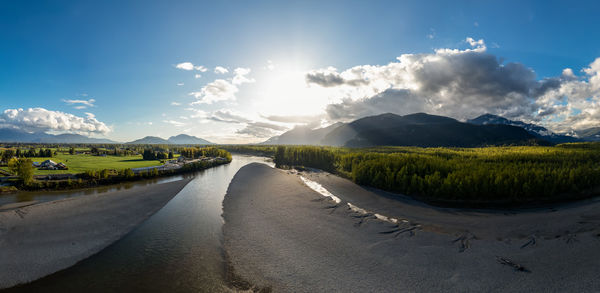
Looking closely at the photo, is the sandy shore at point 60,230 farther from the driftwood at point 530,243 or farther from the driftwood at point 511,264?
the driftwood at point 530,243

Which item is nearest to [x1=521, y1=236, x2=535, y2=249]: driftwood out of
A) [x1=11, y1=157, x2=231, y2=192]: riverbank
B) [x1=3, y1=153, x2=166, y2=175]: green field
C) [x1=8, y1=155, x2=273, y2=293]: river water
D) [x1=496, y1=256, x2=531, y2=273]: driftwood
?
[x1=496, y1=256, x2=531, y2=273]: driftwood

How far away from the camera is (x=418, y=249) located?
1265 centimetres

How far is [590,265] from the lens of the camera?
9.65 m

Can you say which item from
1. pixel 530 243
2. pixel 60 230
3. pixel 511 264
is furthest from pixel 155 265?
pixel 530 243

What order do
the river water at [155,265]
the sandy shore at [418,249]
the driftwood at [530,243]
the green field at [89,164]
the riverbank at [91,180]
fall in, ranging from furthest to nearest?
the green field at [89,164]
the riverbank at [91,180]
the driftwood at [530,243]
the river water at [155,265]
the sandy shore at [418,249]

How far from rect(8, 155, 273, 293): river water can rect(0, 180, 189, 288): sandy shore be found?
1169mm

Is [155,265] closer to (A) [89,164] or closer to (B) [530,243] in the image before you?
(B) [530,243]

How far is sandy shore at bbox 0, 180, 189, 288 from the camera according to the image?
12444mm

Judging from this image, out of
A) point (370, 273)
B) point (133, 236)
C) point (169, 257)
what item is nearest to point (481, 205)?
point (370, 273)

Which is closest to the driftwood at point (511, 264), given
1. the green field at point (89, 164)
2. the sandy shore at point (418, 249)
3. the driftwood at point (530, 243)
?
the sandy shore at point (418, 249)

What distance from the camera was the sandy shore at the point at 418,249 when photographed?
31.7ft

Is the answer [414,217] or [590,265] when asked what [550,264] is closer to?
[590,265]

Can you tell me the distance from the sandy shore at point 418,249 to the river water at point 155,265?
53.0 inches

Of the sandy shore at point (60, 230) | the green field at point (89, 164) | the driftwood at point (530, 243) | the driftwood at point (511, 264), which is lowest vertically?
the sandy shore at point (60, 230)
